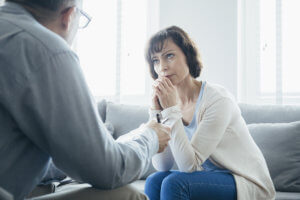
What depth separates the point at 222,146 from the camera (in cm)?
148

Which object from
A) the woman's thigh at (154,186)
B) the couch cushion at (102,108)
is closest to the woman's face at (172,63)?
the woman's thigh at (154,186)

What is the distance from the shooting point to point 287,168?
1.82 metres

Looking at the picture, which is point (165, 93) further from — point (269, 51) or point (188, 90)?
point (269, 51)

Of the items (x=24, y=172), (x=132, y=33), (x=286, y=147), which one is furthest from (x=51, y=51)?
(x=132, y=33)

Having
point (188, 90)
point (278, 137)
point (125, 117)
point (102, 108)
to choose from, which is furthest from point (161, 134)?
point (102, 108)

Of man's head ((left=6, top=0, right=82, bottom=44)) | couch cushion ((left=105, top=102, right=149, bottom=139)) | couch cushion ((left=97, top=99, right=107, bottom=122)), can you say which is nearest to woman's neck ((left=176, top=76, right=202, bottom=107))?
couch cushion ((left=105, top=102, right=149, bottom=139))

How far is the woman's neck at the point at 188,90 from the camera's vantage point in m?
1.70

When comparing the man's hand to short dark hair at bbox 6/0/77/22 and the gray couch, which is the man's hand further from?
the gray couch

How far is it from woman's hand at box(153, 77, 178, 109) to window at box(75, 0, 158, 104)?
146cm

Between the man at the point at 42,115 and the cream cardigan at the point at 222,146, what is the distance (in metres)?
0.71

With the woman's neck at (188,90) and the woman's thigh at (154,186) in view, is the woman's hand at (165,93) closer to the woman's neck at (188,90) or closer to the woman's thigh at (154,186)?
the woman's neck at (188,90)

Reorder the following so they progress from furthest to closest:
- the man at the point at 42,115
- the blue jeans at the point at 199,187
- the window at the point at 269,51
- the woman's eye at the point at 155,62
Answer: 1. the window at the point at 269,51
2. the woman's eye at the point at 155,62
3. the blue jeans at the point at 199,187
4. the man at the point at 42,115

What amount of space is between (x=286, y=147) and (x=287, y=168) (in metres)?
0.12

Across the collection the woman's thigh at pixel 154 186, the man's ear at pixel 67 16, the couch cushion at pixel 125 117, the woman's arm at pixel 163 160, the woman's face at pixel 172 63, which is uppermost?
the man's ear at pixel 67 16
